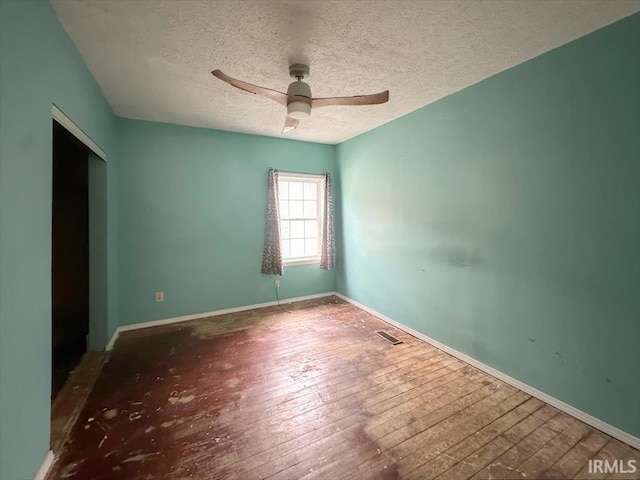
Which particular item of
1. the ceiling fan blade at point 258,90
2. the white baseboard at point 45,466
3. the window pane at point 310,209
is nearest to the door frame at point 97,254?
the white baseboard at point 45,466

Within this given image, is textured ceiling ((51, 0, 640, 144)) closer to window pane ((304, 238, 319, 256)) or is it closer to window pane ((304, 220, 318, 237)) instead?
window pane ((304, 220, 318, 237))

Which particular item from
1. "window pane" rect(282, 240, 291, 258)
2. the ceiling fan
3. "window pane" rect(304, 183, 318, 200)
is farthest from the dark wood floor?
"window pane" rect(304, 183, 318, 200)

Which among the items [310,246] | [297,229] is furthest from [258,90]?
[310,246]

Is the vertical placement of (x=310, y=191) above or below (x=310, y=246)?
above

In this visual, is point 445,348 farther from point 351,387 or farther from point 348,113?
point 348,113

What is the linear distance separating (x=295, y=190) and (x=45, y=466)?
3.74 meters

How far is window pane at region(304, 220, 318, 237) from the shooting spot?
4511 millimetres

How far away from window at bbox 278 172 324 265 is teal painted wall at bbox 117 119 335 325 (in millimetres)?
212

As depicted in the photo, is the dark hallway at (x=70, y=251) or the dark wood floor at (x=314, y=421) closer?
the dark wood floor at (x=314, y=421)

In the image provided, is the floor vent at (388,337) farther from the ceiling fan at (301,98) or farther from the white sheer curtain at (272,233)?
the ceiling fan at (301,98)

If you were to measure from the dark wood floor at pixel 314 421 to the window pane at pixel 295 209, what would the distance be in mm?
2189

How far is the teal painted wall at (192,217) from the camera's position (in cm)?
326

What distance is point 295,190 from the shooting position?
4.41 meters

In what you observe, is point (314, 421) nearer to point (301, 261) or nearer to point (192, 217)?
point (301, 261)
